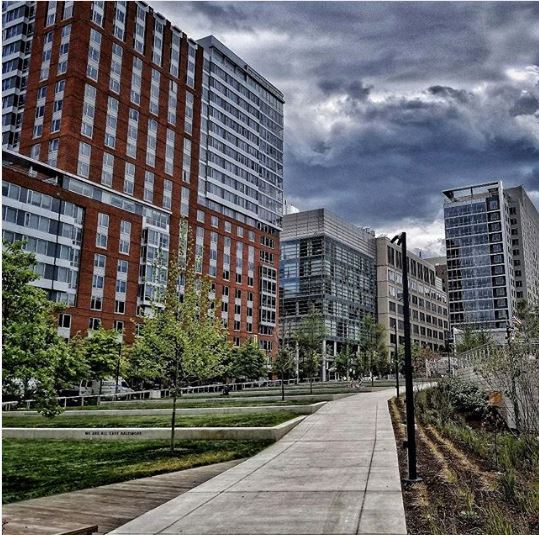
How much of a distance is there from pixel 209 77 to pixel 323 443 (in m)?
81.2

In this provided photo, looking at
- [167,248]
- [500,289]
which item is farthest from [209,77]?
[500,289]

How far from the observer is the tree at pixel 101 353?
45719 mm

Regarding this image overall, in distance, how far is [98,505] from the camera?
10.4m

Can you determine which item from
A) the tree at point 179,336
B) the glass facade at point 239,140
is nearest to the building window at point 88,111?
the glass facade at point 239,140

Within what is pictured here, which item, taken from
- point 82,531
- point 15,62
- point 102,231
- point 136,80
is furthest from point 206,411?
point 15,62

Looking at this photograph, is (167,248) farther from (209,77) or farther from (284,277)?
(284,277)

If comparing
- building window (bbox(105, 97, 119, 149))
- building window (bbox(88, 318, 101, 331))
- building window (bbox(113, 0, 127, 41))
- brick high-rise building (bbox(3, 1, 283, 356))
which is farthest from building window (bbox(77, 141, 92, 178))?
building window (bbox(113, 0, 127, 41))

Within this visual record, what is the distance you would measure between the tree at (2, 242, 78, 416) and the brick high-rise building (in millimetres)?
32481

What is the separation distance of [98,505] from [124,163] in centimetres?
6272

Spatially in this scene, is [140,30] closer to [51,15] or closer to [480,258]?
[51,15]

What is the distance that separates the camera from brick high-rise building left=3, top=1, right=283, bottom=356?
5906cm

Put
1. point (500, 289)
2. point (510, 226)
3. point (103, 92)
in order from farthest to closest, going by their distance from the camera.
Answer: point (510, 226) → point (500, 289) → point (103, 92)

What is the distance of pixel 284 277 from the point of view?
108625mm

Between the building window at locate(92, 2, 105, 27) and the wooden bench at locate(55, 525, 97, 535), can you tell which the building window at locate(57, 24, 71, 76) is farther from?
the wooden bench at locate(55, 525, 97, 535)
